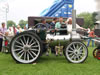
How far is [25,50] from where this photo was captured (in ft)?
17.2

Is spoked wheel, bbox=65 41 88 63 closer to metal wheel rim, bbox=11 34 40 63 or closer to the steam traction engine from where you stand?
the steam traction engine

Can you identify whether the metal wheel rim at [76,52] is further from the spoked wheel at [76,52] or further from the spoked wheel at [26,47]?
the spoked wheel at [26,47]

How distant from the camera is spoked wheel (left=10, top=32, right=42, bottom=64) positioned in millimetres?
5133

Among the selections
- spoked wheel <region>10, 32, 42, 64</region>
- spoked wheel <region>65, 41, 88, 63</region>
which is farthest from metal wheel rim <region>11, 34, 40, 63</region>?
spoked wheel <region>65, 41, 88, 63</region>

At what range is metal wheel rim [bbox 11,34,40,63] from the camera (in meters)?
5.15

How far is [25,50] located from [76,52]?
1.67m

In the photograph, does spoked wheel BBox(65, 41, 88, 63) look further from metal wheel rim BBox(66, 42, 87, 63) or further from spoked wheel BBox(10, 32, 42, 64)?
spoked wheel BBox(10, 32, 42, 64)

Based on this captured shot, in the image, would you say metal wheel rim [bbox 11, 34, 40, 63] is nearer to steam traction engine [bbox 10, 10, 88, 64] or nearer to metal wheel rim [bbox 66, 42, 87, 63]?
steam traction engine [bbox 10, 10, 88, 64]

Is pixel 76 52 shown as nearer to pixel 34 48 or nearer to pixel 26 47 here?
pixel 34 48

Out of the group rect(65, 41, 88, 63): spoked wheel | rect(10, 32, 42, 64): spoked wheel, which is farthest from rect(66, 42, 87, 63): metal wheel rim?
rect(10, 32, 42, 64): spoked wheel

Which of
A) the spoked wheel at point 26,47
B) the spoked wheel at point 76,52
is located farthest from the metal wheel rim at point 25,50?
the spoked wheel at point 76,52

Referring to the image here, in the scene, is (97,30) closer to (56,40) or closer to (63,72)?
(56,40)

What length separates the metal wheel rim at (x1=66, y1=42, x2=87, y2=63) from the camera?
5.20m

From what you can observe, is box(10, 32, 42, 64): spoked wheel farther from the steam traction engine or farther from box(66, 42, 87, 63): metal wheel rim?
box(66, 42, 87, 63): metal wheel rim
